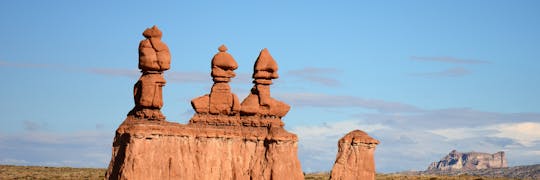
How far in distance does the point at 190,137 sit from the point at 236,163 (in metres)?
5.14

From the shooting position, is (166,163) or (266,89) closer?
(166,163)

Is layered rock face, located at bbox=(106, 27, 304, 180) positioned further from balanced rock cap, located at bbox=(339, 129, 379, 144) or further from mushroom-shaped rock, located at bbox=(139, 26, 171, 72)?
balanced rock cap, located at bbox=(339, 129, 379, 144)

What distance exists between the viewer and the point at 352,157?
233 ft

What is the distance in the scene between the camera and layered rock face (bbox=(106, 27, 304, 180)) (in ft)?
186

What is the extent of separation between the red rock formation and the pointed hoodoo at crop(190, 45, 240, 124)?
4.72m

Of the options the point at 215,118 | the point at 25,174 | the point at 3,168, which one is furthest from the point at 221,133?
the point at 3,168

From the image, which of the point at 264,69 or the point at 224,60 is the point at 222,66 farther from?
the point at 264,69

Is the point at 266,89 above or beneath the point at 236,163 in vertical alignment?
above

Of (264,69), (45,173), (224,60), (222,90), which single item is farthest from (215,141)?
(45,173)

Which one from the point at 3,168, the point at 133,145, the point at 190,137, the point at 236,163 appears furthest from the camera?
the point at 3,168

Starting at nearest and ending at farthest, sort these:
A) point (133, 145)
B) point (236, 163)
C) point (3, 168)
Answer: point (133, 145), point (236, 163), point (3, 168)

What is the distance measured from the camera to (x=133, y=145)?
55625 mm

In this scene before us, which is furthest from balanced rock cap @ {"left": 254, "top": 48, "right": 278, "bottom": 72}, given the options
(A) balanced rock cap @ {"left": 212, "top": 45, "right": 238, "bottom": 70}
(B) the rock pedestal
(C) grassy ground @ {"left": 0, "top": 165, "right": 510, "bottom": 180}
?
(C) grassy ground @ {"left": 0, "top": 165, "right": 510, "bottom": 180}

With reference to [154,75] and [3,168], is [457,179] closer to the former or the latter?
[3,168]
